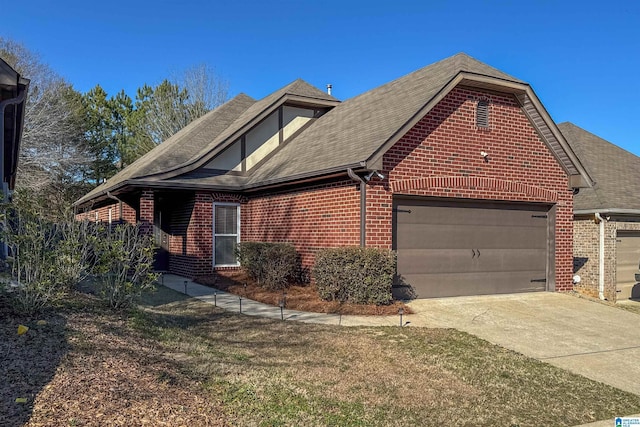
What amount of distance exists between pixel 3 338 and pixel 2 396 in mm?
1477

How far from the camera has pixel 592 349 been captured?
25.4 ft

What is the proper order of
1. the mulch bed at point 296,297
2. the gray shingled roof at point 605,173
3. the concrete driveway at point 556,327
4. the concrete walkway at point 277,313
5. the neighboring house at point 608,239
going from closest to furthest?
the concrete driveway at point 556,327 < the concrete walkway at point 277,313 < the mulch bed at point 296,297 < the neighboring house at point 608,239 < the gray shingled roof at point 605,173

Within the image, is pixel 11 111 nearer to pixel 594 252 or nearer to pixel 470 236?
pixel 470 236

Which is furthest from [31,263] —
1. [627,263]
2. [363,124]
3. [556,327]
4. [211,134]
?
[627,263]

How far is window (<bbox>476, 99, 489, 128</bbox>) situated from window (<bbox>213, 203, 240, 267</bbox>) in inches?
281

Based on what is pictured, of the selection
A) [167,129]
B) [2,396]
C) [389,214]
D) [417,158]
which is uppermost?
[167,129]

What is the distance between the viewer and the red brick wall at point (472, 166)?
10.5 m

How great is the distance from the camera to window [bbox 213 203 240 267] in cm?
1454

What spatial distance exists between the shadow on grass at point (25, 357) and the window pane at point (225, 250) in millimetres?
7900

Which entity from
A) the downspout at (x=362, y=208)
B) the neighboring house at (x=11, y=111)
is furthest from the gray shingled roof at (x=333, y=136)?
the neighboring house at (x=11, y=111)

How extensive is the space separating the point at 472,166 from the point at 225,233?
7129mm

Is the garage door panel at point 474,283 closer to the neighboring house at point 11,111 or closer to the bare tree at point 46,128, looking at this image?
the neighboring house at point 11,111

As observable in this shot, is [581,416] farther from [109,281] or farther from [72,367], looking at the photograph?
[109,281]

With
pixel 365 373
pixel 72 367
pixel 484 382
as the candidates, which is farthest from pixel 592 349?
pixel 72 367
